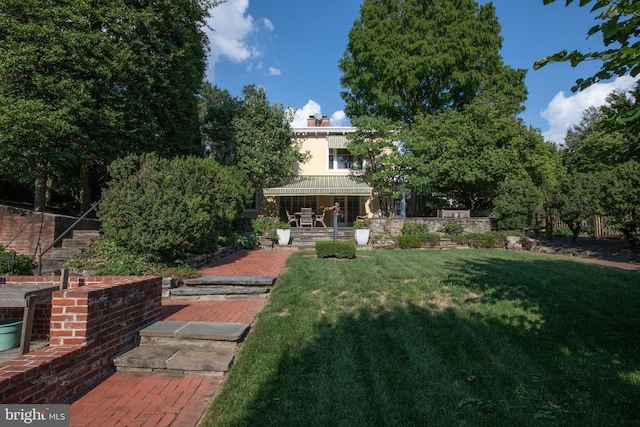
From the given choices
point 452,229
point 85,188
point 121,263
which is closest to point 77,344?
point 121,263

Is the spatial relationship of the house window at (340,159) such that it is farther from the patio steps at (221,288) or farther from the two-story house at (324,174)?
the patio steps at (221,288)

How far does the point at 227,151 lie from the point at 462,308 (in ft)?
52.2

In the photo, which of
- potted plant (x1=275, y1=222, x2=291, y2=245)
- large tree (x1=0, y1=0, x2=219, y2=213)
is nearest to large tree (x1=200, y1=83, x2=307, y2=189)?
potted plant (x1=275, y1=222, x2=291, y2=245)

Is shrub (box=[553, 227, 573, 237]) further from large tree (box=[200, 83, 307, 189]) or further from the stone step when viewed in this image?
the stone step

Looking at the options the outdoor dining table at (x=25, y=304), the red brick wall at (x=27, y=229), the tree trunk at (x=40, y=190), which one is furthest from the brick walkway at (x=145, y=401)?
the tree trunk at (x=40, y=190)

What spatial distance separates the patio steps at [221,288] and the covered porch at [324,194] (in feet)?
36.1

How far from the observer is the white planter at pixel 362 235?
1505 cm

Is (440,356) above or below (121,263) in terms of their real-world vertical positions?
below

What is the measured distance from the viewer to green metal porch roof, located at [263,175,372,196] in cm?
1781

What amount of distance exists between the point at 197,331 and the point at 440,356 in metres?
2.98

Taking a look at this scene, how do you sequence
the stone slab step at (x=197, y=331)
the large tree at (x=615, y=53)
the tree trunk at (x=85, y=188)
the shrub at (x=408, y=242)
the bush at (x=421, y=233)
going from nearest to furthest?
the large tree at (x=615, y=53) < the stone slab step at (x=197, y=331) < the tree trunk at (x=85, y=188) < the shrub at (x=408, y=242) < the bush at (x=421, y=233)

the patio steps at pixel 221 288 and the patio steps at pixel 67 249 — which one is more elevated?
the patio steps at pixel 67 249

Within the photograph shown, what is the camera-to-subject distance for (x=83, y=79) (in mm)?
10422

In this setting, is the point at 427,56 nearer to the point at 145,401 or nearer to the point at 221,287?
the point at 221,287
